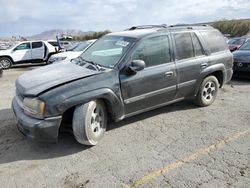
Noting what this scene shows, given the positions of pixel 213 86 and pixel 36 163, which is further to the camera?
pixel 213 86

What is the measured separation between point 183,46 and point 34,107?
302cm

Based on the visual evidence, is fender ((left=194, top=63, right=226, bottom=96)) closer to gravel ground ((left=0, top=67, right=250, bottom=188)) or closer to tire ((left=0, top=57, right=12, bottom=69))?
gravel ground ((left=0, top=67, right=250, bottom=188))

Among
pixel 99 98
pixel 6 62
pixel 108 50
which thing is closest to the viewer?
pixel 99 98

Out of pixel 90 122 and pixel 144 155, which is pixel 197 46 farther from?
pixel 90 122

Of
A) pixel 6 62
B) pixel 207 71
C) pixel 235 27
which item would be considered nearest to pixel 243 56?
pixel 207 71

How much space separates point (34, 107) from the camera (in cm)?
358

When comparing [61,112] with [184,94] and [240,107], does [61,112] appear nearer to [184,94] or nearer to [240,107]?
[184,94]

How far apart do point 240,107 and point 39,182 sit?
4.44 m

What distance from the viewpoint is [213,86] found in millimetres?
5805

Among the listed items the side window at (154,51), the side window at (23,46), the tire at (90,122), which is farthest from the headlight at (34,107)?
the side window at (23,46)

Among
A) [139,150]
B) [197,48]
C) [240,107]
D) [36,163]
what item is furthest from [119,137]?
[240,107]

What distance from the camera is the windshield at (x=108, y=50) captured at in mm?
4409

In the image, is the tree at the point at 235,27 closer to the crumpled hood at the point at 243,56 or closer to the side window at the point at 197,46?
the crumpled hood at the point at 243,56

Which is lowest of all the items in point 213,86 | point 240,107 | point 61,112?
point 240,107
